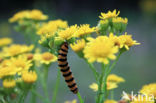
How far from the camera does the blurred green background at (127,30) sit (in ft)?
13.5

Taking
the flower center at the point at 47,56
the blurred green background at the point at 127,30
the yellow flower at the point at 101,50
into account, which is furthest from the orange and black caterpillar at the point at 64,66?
the blurred green background at the point at 127,30

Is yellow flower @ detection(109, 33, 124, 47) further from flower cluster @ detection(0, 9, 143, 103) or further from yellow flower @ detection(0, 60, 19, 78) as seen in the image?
yellow flower @ detection(0, 60, 19, 78)

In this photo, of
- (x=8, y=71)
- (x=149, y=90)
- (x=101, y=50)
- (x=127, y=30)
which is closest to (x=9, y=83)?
(x=8, y=71)

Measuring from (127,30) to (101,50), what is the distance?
543cm

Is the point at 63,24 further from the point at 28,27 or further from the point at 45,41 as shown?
the point at 28,27

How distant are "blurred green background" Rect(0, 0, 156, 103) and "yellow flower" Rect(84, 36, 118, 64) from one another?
7.96 ft

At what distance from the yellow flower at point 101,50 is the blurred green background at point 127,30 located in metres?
2.43

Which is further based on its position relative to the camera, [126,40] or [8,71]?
[8,71]

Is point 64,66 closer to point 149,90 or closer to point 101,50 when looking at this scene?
point 101,50

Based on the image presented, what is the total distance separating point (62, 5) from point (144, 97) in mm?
8050

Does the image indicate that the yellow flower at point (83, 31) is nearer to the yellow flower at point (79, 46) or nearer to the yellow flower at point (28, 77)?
the yellow flower at point (79, 46)

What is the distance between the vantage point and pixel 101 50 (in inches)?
39.4

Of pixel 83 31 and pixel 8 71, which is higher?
pixel 83 31

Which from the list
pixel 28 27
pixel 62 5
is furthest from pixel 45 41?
pixel 62 5
